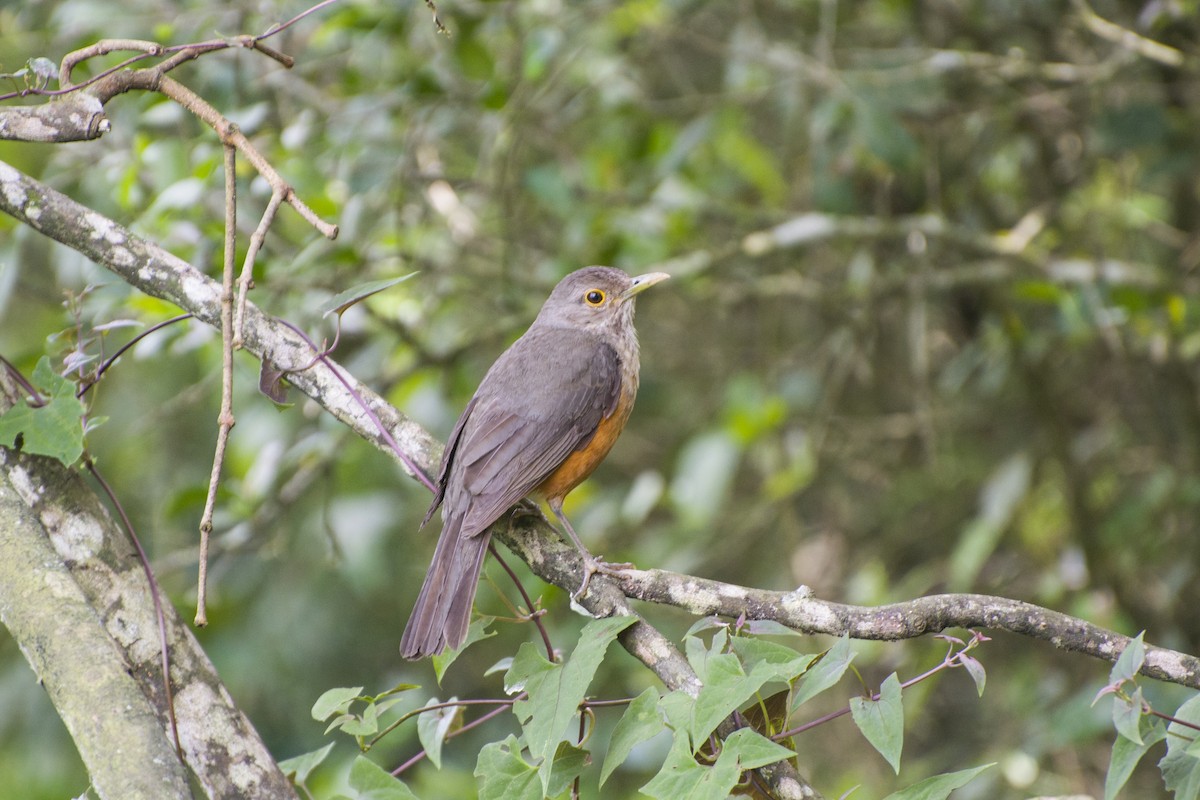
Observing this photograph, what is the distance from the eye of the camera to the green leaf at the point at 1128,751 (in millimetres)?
2279

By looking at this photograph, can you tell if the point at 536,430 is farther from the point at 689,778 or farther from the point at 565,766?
the point at 689,778

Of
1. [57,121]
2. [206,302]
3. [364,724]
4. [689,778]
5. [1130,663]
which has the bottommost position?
[1130,663]

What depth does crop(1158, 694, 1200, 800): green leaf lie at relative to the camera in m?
2.33

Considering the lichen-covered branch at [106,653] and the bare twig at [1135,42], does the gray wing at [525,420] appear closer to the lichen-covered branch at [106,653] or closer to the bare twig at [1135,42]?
the lichen-covered branch at [106,653]

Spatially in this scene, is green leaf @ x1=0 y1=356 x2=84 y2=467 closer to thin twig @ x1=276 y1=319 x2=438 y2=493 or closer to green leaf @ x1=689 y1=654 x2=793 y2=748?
thin twig @ x1=276 y1=319 x2=438 y2=493

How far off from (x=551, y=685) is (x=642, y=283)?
3.03m

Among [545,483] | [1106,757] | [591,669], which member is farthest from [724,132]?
[591,669]

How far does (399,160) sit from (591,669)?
128 inches

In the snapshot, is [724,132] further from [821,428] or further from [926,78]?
[821,428]

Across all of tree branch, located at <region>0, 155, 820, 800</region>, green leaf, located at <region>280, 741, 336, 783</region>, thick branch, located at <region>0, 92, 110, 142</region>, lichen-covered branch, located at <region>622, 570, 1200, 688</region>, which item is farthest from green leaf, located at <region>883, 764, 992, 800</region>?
thick branch, located at <region>0, 92, 110, 142</region>

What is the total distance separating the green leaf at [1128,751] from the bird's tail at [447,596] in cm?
159

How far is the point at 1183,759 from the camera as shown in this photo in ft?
7.81

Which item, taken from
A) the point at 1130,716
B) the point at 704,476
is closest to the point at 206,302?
the point at 1130,716

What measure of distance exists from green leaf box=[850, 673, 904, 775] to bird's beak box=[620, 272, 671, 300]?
123 inches
